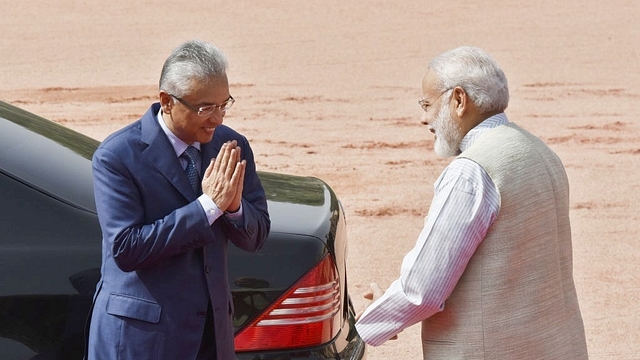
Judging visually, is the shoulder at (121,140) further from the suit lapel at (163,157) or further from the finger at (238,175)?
the finger at (238,175)

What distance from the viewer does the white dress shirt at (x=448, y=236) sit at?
9.70ft

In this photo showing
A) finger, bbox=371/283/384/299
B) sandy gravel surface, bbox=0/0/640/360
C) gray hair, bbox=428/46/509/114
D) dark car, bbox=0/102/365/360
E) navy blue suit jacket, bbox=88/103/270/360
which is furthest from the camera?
sandy gravel surface, bbox=0/0/640/360

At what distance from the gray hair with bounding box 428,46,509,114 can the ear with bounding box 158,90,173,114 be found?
2.49 ft

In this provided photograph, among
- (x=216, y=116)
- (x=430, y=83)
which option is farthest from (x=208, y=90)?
(x=430, y=83)

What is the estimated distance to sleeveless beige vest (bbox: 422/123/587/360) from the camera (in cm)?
300

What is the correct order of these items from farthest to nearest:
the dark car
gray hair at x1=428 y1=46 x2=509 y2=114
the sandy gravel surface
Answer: the sandy gravel surface
the dark car
gray hair at x1=428 y1=46 x2=509 y2=114

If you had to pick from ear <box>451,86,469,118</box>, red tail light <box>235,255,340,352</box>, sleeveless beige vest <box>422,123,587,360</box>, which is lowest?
red tail light <box>235,255,340,352</box>

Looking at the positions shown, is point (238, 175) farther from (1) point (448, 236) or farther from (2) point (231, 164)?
(1) point (448, 236)

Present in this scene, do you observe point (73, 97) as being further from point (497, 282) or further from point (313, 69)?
point (497, 282)

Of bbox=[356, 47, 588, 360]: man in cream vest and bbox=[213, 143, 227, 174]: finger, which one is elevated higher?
bbox=[213, 143, 227, 174]: finger

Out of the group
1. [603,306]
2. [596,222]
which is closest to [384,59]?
[596,222]

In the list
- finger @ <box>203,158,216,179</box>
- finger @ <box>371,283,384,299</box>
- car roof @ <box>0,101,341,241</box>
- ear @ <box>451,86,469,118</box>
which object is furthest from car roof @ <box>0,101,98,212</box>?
ear @ <box>451,86,469,118</box>

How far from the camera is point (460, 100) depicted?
121 inches

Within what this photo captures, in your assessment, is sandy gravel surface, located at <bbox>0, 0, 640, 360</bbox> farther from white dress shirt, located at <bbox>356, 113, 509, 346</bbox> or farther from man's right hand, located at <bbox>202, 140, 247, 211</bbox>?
man's right hand, located at <bbox>202, 140, 247, 211</bbox>
